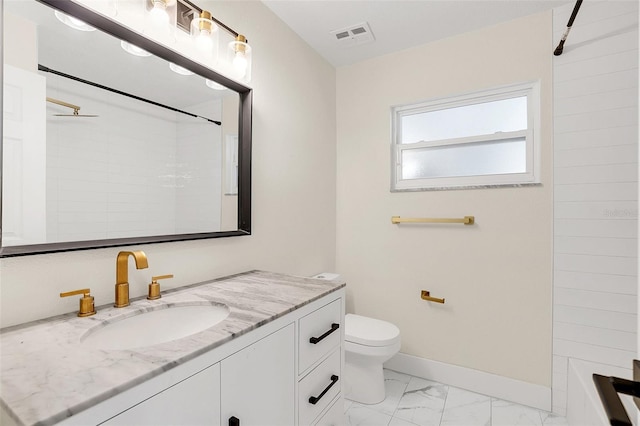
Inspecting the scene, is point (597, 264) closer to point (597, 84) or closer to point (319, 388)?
point (597, 84)

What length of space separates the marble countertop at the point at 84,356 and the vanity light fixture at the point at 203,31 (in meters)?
1.06

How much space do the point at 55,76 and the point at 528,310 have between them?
8.23 ft

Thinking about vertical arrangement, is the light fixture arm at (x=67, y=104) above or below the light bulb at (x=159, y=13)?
below

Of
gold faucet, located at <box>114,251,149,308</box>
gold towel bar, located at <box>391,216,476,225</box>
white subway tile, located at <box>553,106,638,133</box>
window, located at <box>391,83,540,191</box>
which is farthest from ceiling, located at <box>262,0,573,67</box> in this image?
gold faucet, located at <box>114,251,149,308</box>

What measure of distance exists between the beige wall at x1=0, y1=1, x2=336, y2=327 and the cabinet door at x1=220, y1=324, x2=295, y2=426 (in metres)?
0.58

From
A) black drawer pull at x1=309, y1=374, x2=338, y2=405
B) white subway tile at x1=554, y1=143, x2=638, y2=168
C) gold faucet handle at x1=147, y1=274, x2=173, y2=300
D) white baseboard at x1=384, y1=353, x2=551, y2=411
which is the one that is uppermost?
white subway tile at x1=554, y1=143, x2=638, y2=168

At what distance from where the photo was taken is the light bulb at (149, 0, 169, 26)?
1179 millimetres

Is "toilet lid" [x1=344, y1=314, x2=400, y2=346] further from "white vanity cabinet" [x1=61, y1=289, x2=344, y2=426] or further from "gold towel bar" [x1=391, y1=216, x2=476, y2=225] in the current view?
"gold towel bar" [x1=391, y1=216, x2=476, y2=225]

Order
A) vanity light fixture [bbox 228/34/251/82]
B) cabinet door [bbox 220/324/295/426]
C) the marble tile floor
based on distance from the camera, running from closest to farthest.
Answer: cabinet door [bbox 220/324/295/426]
vanity light fixture [bbox 228/34/251/82]
the marble tile floor

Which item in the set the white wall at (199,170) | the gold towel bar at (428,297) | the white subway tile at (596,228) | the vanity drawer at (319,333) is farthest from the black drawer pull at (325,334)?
the white subway tile at (596,228)

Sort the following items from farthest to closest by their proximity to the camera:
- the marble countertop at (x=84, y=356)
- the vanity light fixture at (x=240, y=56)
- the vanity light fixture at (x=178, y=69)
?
the vanity light fixture at (x=240, y=56) < the vanity light fixture at (x=178, y=69) < the marble countertop at (x=84, y=356)

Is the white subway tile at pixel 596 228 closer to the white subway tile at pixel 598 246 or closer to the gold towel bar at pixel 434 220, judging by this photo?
the white subway tile at pixel 598 246

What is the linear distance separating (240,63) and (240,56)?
0.10 ft

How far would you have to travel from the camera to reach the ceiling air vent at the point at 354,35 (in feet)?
6.57
